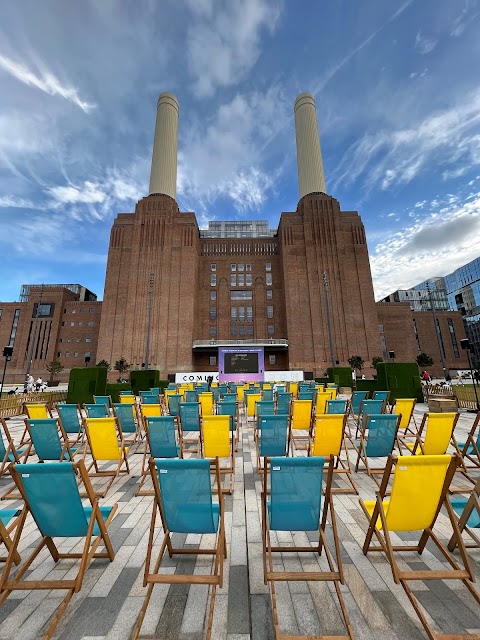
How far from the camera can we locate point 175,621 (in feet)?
6.75

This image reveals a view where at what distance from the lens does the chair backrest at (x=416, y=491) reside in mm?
2295

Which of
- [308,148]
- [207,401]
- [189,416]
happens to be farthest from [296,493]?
[308,148]

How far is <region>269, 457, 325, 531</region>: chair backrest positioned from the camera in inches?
93.0

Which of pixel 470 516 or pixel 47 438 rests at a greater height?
pixel 47 438

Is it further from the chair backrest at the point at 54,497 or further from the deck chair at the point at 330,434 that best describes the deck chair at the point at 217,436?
the chair backrest at the point at 54,497

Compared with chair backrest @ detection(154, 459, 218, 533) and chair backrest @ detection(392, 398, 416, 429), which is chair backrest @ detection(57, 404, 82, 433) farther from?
chair backrest @ detection(392, 398, 416, 429)

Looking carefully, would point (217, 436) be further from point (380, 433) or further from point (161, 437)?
point (380, 433)

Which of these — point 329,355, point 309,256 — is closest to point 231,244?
point 309,256

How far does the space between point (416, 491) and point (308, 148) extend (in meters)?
62.1

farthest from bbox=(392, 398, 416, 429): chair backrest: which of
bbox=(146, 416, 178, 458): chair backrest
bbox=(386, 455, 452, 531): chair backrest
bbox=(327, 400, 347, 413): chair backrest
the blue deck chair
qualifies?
the blue deck chair

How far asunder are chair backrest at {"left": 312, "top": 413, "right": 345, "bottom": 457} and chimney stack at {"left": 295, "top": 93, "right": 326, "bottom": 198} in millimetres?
52827

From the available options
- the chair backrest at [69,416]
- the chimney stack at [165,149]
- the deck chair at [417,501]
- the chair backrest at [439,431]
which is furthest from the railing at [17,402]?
the chimney stack at [165,149]

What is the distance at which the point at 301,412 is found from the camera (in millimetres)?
7340

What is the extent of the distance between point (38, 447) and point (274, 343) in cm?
3930
